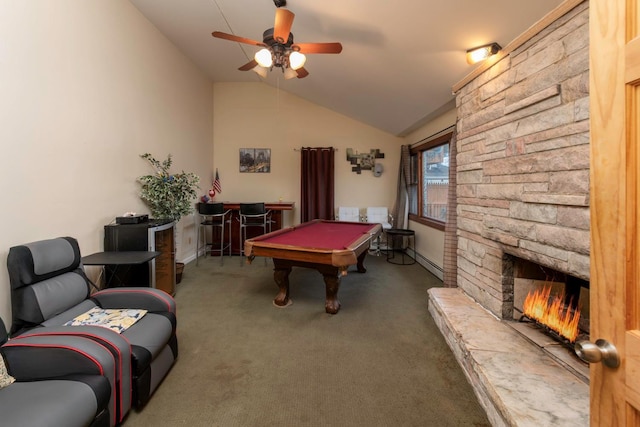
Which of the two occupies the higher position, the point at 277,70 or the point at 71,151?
the point at 277,70

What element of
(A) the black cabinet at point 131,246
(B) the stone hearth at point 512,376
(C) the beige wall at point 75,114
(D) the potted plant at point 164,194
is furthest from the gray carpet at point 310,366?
(C) the beige wall at point 75,114

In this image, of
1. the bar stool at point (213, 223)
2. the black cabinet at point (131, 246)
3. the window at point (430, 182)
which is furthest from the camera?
the bar stool at point (213, 223)

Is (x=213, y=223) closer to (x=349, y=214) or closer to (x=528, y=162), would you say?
(x=349, y=214)

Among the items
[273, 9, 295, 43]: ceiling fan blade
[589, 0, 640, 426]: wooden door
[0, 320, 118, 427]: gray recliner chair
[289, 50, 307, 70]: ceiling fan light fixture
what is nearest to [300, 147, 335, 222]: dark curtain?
[289, 50, 307, 70]: ceiling fan light fixture

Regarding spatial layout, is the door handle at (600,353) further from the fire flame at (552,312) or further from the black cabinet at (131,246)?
the black cabinet at (131,246)

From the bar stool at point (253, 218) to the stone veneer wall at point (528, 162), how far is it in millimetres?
3346

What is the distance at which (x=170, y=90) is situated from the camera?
4.27 m

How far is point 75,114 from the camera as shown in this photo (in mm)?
2611

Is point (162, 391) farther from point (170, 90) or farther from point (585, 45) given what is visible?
point (170, 90)

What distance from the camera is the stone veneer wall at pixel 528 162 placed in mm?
1558

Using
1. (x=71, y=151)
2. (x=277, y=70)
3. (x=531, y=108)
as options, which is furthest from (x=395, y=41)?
(x=71, y=151)

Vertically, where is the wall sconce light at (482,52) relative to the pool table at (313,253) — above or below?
above

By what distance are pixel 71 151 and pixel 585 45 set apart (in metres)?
3.79

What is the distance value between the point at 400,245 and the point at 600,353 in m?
5.20
